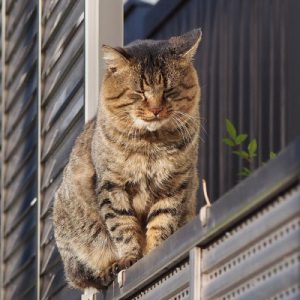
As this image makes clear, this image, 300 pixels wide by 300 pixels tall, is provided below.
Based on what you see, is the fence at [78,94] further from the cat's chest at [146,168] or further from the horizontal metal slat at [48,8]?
the cat's chest at [146,168]

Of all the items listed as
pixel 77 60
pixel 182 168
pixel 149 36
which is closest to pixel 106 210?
pixel 182 168

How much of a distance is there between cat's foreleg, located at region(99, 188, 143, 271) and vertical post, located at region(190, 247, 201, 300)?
3.80 ft

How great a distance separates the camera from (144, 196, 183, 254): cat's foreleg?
408 centimetres

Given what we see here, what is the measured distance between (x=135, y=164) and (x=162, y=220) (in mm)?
233

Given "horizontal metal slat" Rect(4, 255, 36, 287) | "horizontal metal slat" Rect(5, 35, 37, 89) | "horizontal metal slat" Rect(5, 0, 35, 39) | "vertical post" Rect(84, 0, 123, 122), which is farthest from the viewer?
"horizontal metal slat" Rect(5, 0, 35, 39)

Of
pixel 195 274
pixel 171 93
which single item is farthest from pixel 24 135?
pixel 195 274

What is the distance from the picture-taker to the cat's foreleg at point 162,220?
408 cm

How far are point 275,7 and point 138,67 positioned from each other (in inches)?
48.7

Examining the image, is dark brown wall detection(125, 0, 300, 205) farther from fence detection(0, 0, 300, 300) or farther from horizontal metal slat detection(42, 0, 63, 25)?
horizontal metal slat detection(42, 0, 63, 25)

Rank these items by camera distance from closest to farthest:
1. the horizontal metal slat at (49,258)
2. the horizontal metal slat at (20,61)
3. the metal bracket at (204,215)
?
1. the metal bracket at (204,215)
2. the horizontal metal slat at (49,258)
3. the horizontal metal slat at (20,61)

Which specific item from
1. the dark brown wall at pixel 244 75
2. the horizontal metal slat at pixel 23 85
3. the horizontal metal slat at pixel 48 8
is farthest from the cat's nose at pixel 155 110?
the horizontal metal slat at pixel 23 85

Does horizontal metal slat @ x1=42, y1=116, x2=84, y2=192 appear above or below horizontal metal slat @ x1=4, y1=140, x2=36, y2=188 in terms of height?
below

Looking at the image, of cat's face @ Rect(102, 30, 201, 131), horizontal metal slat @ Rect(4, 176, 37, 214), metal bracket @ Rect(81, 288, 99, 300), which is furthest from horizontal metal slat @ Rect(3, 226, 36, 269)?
cat's face @ Rect(102, 30, 201, 131)

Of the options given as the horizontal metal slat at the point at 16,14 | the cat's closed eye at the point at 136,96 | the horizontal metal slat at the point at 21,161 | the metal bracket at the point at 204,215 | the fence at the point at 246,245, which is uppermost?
the horizontal metal slat at the point at 16,14
